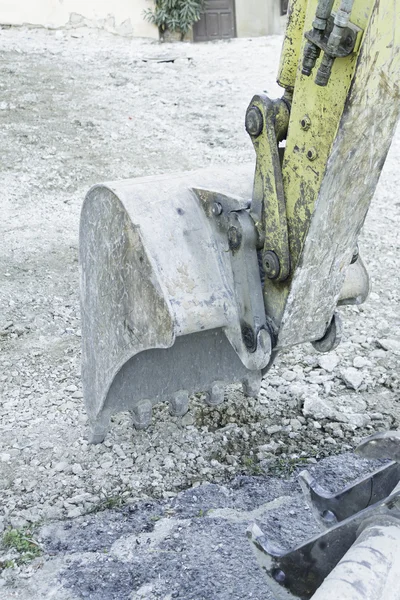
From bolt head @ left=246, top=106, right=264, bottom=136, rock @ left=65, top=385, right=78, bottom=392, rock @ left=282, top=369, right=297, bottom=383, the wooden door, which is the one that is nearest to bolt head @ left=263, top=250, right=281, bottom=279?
bolt head @ left=246, top=106, right=264, bottom=136

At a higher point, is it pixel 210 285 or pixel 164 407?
pixel 210 285

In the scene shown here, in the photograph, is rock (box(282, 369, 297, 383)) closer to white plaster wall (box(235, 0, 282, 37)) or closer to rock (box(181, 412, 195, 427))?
rock (box(181, 412, 195, 427))

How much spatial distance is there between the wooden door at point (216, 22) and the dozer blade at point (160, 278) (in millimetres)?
11490

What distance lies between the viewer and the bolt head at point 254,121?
219 centimetres

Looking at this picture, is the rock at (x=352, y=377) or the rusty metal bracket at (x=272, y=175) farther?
the rock at (x=352, y=377)

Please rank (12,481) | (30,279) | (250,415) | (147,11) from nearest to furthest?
(12,481)
(250,415)
(30,279)
(147,11)

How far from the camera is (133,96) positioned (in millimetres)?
8500

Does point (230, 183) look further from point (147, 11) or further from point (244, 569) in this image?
point (147, 11)

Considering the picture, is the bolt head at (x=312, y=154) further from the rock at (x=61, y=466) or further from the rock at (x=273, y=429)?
the rock at (x=61, y=466)

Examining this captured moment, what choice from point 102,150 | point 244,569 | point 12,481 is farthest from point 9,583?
point 102,150

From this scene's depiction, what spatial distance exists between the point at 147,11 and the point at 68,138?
594cm

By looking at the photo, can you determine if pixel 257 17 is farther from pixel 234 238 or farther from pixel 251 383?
pixel 234 238

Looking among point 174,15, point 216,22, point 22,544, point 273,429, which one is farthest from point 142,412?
point 216,22

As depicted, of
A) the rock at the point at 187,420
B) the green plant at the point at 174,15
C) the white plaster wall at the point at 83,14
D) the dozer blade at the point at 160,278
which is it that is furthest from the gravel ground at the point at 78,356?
the green plant at the point at 174,15
